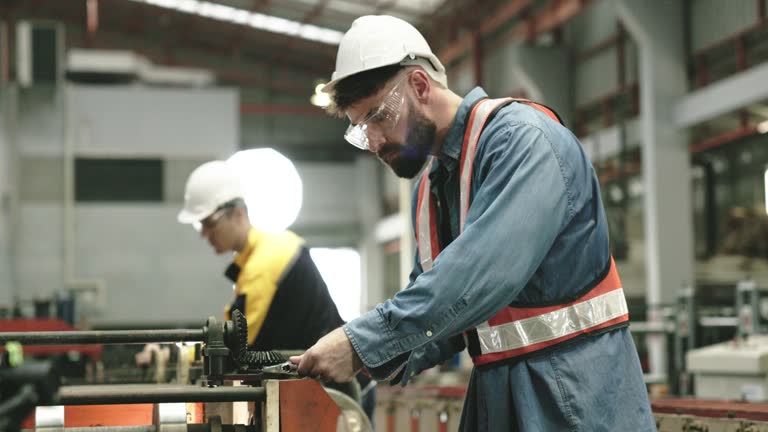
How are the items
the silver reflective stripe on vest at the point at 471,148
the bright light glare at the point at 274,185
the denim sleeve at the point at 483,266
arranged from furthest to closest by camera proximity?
1. the bright light glare at the point at 274,185
2. the silver reflective stripe on vest at the point at 471,148
3. the denim sleeve at the point at 483,266

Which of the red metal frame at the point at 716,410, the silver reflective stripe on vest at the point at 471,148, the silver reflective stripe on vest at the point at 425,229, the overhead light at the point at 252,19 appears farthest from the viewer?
the overhead light at the point at 252,19

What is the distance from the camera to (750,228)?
36.7ft

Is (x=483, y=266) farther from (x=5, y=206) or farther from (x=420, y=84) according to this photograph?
(x=5, y=206)

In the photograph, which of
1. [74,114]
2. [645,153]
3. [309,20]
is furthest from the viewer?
[309,20]

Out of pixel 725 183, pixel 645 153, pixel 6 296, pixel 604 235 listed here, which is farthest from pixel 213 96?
pixel 604 235

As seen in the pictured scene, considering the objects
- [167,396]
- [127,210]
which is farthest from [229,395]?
[127,210]

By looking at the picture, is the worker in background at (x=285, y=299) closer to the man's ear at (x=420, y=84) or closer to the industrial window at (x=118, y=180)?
the man's ear at (x=420, y=84)

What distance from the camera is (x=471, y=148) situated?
2049 millimetres

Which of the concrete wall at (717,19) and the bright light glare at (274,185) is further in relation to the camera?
the bright light glare at (274,185)

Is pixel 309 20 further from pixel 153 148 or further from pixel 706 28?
pixel 706 28

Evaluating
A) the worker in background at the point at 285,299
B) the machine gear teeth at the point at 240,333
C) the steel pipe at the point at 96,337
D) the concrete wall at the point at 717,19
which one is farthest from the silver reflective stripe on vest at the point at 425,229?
the concrete wall at the point at 717,19

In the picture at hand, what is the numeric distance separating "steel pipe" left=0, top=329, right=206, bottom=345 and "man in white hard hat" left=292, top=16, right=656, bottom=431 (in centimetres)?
30

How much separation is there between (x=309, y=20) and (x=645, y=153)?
28.0 feet

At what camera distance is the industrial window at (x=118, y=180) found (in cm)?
1379
